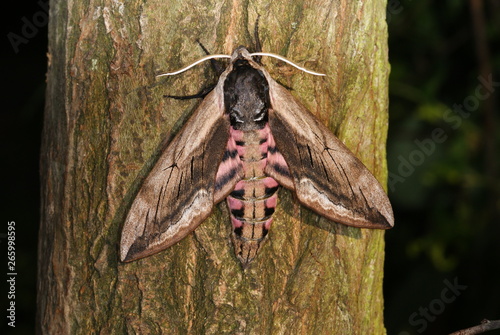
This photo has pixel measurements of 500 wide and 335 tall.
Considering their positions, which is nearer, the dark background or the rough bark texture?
the rough bark texture

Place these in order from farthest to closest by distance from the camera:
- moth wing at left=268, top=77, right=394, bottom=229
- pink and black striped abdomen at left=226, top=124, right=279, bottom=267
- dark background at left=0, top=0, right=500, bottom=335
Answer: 1. dark background at left=0, top=0, right=500, bottom=335
2. moth wing at left=268, top=77, right=394, bottom=229
3. pink and black striped abdomen at left=226, top=124, right=279, bottom=267

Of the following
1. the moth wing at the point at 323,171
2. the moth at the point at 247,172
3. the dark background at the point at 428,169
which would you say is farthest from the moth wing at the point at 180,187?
the dark background at the point at 428,169

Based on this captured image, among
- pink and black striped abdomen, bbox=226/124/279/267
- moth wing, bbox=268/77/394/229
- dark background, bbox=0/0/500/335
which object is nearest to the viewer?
pink and black striped abdomen, bbox=226/124/279/267

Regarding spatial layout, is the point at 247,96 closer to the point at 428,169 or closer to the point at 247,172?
the point at 247,172

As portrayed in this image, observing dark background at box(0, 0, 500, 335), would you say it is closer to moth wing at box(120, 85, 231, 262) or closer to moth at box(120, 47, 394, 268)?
moth at box(120, 47, 394, 268)

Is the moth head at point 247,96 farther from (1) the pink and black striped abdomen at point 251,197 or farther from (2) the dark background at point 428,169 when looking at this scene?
(2) the dark background at point 428,169

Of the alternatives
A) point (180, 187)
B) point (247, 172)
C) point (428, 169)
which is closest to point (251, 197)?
point (247, 172)

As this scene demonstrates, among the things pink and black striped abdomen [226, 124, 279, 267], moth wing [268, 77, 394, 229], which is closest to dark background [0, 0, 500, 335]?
moth wing [268, 77, 394, 229]

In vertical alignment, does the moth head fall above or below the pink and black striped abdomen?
above

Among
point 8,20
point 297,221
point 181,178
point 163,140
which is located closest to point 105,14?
point 163,140
